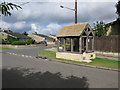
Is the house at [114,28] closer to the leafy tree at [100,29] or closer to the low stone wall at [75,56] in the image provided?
the leafy tree at [100,29]

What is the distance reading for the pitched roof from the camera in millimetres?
12389

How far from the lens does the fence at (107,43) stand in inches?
556

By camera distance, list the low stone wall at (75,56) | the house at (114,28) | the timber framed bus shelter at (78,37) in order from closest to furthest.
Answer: the low stone wall at (75,56) → the timber framed bus shelter at (78,37) → the house at (114,28)

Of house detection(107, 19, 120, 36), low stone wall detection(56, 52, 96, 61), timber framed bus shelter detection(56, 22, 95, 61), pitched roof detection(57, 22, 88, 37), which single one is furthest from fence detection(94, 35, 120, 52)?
house detection(107, 19, 120, 36)

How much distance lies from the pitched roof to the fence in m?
4.08

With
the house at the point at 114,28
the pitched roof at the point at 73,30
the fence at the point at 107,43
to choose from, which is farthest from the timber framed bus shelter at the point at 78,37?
the house at the point at 114,28

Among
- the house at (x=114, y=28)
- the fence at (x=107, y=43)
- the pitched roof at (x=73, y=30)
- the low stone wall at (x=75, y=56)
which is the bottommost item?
the low stone wall at (x=75, y=56)

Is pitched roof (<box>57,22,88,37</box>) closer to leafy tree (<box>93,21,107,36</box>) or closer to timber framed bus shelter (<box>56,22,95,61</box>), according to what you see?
timber framed bus shelter (<box>56,22,95,61</box>)

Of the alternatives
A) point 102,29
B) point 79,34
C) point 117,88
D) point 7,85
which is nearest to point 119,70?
point 117,88

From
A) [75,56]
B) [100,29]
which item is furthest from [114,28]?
[75,56]

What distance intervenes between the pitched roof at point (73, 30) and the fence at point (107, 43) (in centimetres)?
408

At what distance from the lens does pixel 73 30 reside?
1300 centimetres

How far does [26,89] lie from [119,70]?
6.53 metres

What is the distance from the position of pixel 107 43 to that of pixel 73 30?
495 centimetres
